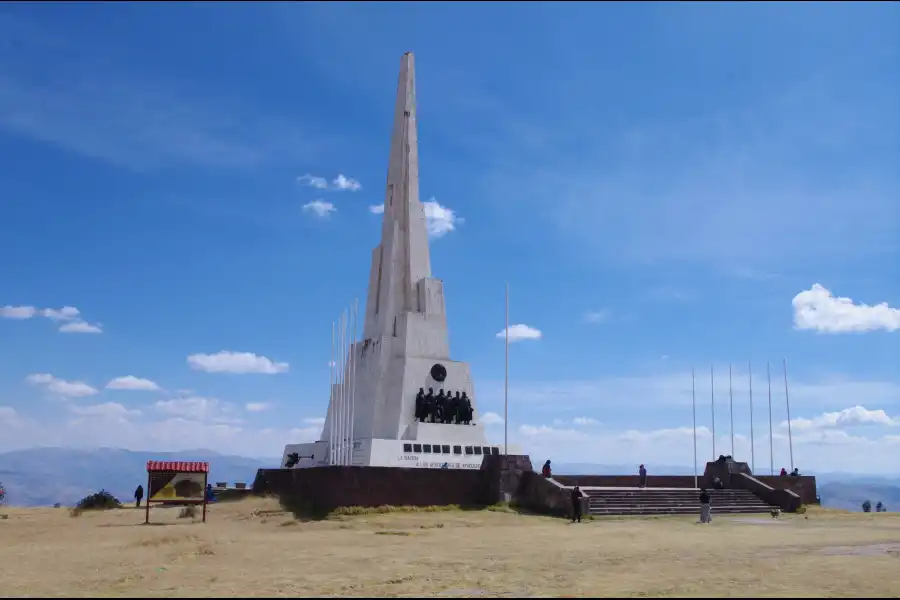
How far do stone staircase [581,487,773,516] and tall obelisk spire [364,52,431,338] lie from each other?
12.2 meters

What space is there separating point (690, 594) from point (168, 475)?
18.6 m

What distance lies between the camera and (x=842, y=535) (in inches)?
757

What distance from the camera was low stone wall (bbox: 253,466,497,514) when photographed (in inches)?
987

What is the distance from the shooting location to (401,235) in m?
35.9

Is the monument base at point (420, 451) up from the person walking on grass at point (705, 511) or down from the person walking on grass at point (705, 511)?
up

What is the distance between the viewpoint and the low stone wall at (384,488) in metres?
25.1

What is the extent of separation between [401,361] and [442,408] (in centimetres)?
261

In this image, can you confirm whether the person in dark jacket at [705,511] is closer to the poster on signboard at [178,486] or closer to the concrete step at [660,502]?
the concrete step at [660,502]

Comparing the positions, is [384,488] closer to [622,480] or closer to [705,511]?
[705,511]

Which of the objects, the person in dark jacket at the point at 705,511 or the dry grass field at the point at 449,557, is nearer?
the dry grass field at the point at 449,557

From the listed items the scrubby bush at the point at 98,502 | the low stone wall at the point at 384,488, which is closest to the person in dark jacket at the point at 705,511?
the low stone wall at the point at 384,488

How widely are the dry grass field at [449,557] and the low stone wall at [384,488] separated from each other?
52.2 inches

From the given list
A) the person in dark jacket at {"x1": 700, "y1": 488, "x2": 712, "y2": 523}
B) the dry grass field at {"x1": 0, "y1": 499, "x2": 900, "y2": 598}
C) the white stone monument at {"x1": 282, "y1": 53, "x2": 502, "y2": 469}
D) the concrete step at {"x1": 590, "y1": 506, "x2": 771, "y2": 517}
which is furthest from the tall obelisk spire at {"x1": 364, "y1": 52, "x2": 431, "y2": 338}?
the person in dark jacket at {"x1": 700, "y1": 488, "x2": 712, "y2": 523}

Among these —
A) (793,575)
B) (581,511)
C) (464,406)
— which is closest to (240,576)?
(793,575)
